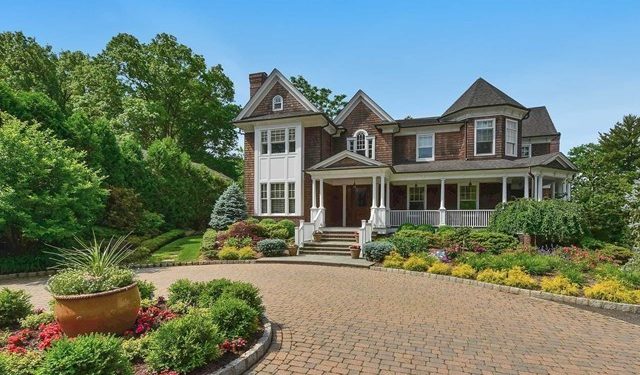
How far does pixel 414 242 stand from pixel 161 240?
12.5 metres

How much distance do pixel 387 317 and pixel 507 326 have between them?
219 centimetres

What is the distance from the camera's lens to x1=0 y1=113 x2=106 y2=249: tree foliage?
403 inches

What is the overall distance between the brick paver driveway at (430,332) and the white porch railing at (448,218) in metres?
7.97

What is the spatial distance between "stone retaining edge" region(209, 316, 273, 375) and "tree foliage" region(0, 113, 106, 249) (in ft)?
31.6

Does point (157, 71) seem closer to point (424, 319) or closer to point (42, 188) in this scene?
point (42, 188)

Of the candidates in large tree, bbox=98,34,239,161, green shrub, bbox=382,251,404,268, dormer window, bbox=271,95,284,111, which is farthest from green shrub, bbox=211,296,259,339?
large tree, bbox=98,34,239,161

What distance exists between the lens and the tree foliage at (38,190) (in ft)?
33.6

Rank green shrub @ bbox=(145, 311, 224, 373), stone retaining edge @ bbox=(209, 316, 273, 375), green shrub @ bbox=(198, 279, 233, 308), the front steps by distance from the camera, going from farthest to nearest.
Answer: the front steps < green shrub @ bbox=(198, 279, 233, 308) < stone retaining edge @ bbox=(209, 316, 273, 375) < green shrub @ bbox=(145, 311, 224, 373)

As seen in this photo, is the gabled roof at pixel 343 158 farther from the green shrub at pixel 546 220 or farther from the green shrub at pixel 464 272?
the green shrub at pixel 464 272

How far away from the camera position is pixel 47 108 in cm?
1410

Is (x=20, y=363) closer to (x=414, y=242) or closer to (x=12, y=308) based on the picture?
(x=12, y=308)

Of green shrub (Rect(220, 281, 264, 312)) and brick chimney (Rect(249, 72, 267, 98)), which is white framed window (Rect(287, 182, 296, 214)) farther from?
green shrub (Rect(220, 281, 264, 312))

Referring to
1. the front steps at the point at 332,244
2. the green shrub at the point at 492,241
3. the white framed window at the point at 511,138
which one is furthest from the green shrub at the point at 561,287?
the white framed window at the point at 511,138

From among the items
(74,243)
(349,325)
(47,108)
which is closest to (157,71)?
(47,108)
